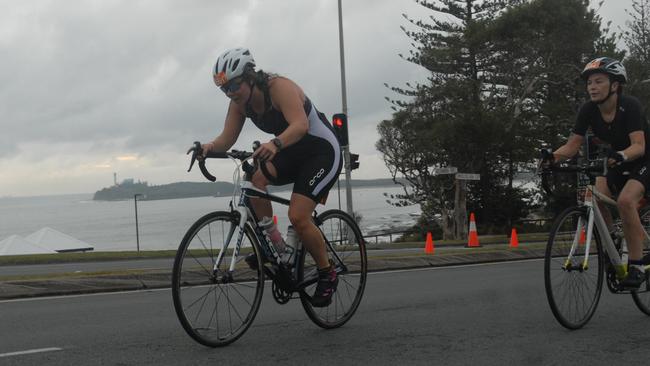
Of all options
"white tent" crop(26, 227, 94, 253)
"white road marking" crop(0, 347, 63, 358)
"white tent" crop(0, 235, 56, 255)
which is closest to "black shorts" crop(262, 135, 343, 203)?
"white road marking" crop(0, 347, 63, 358)

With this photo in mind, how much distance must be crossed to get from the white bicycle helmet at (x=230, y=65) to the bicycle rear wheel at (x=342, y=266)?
1276 millimetres

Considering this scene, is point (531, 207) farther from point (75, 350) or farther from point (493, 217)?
point (75, 350)

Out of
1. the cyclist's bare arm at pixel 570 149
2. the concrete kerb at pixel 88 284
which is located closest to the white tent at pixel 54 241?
the concrete kerb at pixel 88 284

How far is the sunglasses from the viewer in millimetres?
4398

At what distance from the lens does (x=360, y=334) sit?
493 centimetres

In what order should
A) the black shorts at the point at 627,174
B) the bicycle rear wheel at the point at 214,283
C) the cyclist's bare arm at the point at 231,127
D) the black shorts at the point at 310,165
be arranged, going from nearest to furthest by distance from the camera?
the bicycle rear wheel at the point at 214,283, the black shorts at the point at 310,165, the cyclist's bare arm at the point at 231,127, the black shorts at the point at 627,174

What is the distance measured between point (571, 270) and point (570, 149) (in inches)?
36.2

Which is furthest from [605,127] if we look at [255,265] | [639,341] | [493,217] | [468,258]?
[493,217]

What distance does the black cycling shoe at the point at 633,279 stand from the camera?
16.8 feet

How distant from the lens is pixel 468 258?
11906 mm

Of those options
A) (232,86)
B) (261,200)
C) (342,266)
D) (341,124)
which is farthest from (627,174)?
(341,124)

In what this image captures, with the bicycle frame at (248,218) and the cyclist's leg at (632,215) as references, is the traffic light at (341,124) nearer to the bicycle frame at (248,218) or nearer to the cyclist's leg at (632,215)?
the cyclist's leg at (632,215)

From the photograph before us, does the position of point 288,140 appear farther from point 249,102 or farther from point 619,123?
point 619,123

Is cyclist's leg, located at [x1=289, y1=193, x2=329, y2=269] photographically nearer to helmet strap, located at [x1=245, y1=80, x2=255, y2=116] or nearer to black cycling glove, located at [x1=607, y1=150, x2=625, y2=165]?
helmet strap, located at [x1=245, y1=80, x2=255, y2=116]
